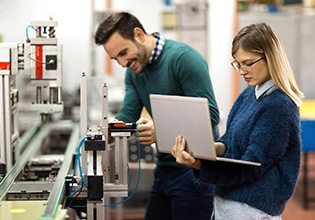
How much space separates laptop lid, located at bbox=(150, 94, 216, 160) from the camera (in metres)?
1.64

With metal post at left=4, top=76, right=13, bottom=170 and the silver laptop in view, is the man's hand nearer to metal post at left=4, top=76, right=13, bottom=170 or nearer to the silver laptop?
the silver laptop

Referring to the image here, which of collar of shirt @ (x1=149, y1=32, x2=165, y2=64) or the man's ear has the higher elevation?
the man's ear

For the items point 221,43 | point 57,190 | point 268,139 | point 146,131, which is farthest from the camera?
point 221,43

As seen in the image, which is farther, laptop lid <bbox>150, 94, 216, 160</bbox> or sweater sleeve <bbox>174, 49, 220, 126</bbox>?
sweater sleeve <bbox>174, 49, 220, 126</bbox>

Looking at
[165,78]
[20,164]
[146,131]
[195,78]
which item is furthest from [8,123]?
[195,78]

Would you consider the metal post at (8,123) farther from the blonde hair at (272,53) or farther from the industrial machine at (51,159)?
the blonde hair at (272,53)

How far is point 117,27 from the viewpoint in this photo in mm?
2207

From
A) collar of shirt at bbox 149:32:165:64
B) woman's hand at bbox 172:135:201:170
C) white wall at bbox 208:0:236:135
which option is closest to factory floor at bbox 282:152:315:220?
white wall at bbox 208:0:236:135

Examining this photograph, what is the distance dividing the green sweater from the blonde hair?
43 cm

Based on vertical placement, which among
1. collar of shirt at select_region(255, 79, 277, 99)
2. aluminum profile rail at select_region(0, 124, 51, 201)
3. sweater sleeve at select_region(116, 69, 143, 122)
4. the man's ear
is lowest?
aluminum profile rail at select_region(0, 124, 51, 201)

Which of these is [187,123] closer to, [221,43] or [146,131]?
[146,131]

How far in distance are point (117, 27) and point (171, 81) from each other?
33cm

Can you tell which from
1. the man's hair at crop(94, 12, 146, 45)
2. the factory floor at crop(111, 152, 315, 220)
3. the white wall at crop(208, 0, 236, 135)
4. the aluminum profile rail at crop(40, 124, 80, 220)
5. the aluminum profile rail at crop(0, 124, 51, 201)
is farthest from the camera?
the white wall at crop(208, 0, 236, 135)

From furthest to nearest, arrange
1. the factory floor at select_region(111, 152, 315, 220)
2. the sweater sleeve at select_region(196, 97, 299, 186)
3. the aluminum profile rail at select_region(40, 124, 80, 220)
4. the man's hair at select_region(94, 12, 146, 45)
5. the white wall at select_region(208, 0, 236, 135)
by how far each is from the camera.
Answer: the white wall at select_region(208, 0, 236, 135)
the factory floor at select_region(111, 152, 315, 220)
the man's hair at select_region(94, 12, 146, 45)
the sweater sleeve at select_region(196, 97, 299, 186)
the aluminum profile rail at select_region(40, 124, 80, 220)
